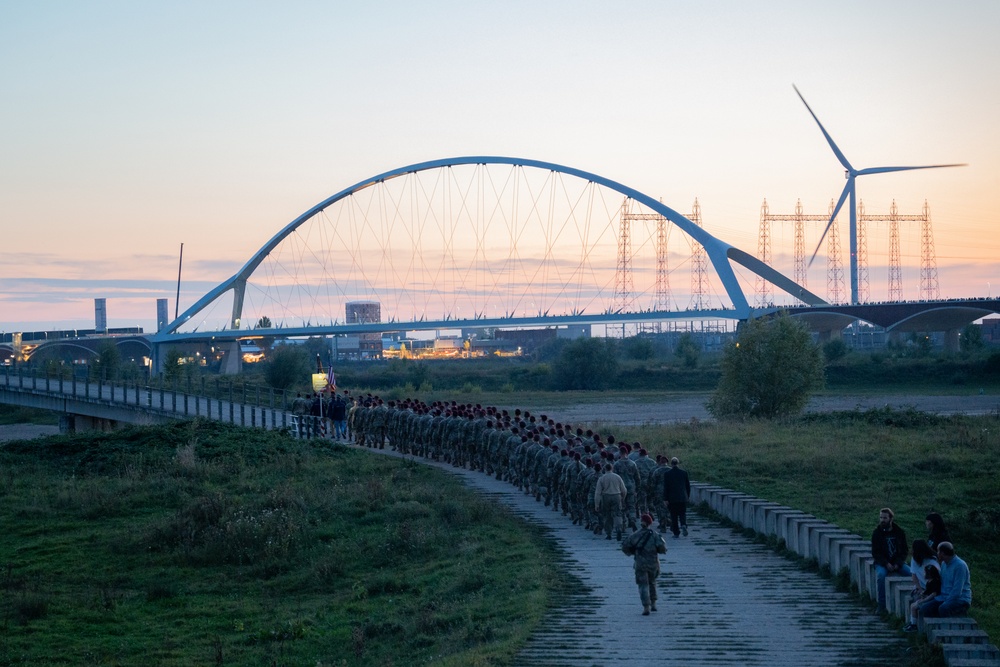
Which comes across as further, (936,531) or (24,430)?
(24,430)

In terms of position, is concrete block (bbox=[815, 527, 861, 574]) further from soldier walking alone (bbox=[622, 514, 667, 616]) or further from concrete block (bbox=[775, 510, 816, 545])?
soldier walking alone (bbox=[622, 514, 667, 616])

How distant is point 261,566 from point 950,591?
441 inches

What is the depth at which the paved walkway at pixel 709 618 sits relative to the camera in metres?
11.1

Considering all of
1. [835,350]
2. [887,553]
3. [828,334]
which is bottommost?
[887,553]

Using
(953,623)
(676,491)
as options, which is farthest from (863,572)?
(676,491)

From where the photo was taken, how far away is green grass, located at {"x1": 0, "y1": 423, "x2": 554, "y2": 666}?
1363cm

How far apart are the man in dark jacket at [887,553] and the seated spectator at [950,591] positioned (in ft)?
4.15

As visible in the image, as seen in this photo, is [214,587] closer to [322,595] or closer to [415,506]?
[322,595]

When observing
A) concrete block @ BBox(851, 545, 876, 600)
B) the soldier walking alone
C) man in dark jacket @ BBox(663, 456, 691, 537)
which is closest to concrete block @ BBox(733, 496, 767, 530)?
man in dark jacket @ BBox(663, 456, 691, 537)

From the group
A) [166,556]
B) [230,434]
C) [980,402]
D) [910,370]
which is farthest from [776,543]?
[910,370]

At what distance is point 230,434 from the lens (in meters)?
32.5

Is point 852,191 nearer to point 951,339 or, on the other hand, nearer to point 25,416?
point 951,339

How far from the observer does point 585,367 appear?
3334 inches

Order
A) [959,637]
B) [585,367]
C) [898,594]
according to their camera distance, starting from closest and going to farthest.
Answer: [959,637] < [898,594] < [585,367]
